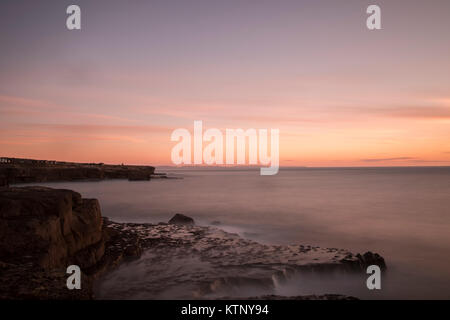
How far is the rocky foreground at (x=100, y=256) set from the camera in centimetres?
600

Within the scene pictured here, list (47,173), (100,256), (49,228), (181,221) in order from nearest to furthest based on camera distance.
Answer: (49,228) < (100,256) < (181,221) < (47,173)

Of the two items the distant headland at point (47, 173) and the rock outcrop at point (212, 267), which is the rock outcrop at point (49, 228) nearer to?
the rock outcrop at point (212, 267)

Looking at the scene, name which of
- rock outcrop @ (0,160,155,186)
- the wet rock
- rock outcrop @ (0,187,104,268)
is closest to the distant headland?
rock outcrop @ (0,160,155,186)

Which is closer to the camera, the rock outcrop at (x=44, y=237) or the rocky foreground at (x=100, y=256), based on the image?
the rock outcrop at (x=44, y=237)

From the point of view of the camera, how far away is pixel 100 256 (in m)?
9.80

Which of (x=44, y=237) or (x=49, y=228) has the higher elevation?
(x=49, y=228)

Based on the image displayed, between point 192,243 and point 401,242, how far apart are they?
442 inches

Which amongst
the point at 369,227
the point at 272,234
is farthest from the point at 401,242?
the point at 272,234

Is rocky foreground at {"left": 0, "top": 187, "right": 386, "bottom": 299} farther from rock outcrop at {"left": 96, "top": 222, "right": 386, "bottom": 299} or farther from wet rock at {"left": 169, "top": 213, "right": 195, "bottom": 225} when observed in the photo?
wet rock at {"left": 169, "top": 213, "right": 195, "bottom": 225}

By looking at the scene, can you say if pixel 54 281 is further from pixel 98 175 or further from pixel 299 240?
pixel 98 175

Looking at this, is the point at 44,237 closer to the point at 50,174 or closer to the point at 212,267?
the point at 212,267

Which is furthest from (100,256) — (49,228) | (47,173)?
(47,173)

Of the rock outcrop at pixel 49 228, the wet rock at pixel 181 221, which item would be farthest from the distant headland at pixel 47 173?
the rock outcrop at pixel 49 228

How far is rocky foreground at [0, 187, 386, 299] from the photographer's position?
600 centimetres
